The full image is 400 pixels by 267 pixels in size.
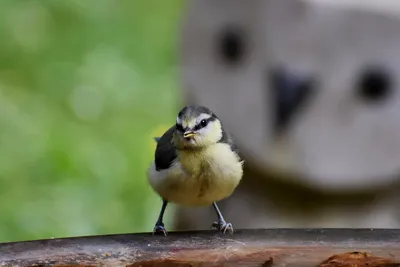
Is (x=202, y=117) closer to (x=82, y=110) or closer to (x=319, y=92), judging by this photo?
(x=319, y=92)

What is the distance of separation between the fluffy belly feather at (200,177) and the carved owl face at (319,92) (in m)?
0.63

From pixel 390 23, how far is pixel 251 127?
1.62 feet

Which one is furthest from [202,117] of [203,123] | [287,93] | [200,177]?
Answer: [287,93]

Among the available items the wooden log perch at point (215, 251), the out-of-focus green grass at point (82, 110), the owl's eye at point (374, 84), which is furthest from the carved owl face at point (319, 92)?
the wooden log perch at point (215, 251)

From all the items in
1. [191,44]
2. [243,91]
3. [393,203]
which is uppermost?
[191,44]

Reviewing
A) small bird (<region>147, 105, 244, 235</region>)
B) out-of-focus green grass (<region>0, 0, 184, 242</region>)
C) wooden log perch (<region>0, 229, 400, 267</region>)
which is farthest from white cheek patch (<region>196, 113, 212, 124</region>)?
out-of-focus green grass (<region>0, 0, 184, 242</region>)

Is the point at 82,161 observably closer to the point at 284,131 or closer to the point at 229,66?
the point at 229,66

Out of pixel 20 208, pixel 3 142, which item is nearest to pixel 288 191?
pixel 20 208

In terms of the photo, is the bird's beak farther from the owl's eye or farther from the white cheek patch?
the owl's eye

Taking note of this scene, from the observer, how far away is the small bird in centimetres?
191

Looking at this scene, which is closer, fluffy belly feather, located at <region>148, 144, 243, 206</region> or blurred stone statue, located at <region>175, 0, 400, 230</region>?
fluffy belly feather, located at <region>148, 144, 243, 206</region>

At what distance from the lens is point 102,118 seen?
14.0 ft

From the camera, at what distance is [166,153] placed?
6.44ft

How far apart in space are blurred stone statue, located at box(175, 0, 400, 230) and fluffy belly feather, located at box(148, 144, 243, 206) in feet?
2.07
